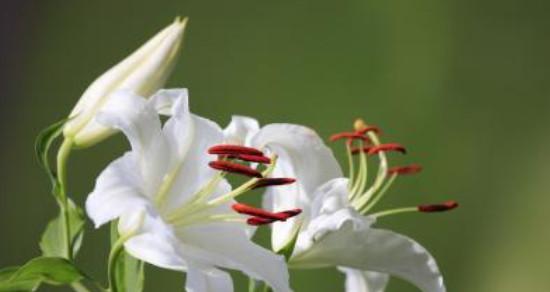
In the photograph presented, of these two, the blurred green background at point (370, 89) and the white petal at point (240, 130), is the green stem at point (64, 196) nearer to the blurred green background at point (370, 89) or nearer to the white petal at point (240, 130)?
the white petal at point (240, 130)

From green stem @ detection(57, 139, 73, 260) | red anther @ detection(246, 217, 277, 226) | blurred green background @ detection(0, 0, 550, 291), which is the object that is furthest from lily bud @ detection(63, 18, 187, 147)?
blurred green background @ detection(0, 0, 550, 291)

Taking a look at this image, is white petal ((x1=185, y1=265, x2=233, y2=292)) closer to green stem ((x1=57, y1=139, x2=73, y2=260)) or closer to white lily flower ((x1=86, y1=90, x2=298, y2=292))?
white lily flower ((x1=86, y1=90, x2=298, y2=292))

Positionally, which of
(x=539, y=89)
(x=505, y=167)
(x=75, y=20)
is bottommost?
(x=505, y=167)

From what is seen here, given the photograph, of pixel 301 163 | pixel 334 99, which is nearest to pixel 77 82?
pixel 334 99

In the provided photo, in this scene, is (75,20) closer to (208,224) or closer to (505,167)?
(505,167)

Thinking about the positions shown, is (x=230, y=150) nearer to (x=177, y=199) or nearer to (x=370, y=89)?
(x=177, y=199)

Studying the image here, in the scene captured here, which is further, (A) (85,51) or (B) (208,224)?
(A) (85,51)
